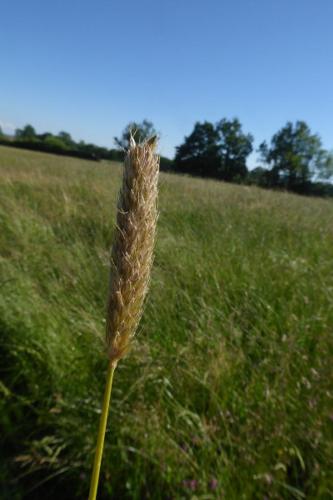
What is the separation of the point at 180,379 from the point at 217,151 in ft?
117

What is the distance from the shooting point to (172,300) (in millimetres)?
2236

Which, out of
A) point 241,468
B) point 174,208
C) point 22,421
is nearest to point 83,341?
point 22,421

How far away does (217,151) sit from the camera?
35.3m

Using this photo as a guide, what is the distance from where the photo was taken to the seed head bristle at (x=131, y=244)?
0.49 metres

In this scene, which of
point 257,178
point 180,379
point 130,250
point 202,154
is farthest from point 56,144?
point 130,250

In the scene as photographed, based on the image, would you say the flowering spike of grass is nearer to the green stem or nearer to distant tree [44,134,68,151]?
the green stem

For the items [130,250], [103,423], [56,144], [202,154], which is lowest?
[56,144]

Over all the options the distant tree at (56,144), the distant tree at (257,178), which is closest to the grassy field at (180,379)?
the distant tree at (257,178)

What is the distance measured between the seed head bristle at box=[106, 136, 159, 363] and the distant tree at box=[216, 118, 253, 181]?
2988 cm

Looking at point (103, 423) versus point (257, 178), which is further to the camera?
point (257, 178)

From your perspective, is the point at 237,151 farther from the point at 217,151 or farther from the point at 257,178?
the point at 257,178

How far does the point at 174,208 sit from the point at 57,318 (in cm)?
256

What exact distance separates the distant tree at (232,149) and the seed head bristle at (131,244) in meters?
29.9

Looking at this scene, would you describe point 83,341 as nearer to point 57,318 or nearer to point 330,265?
point 57,318
